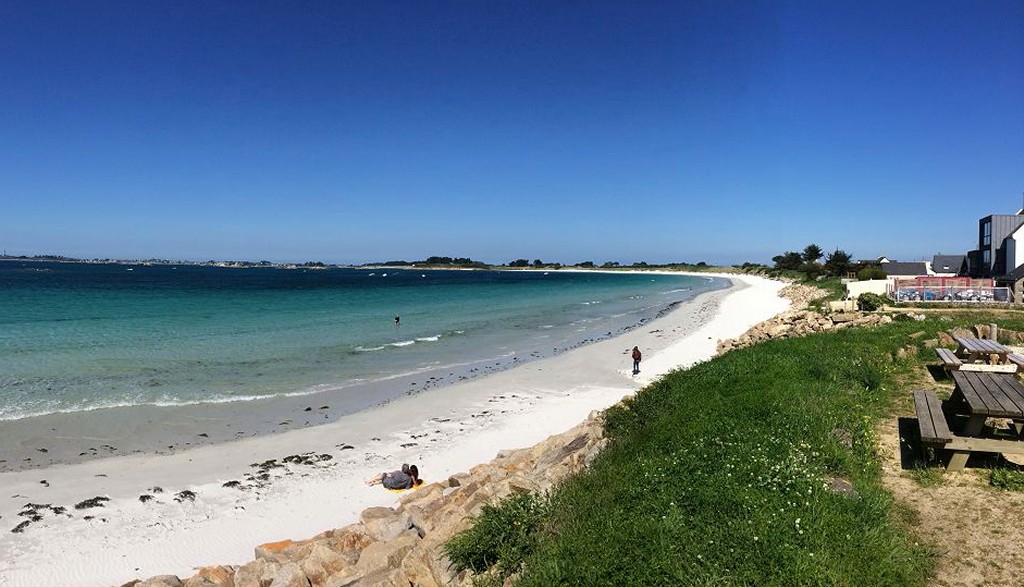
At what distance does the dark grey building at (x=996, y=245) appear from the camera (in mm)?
33281

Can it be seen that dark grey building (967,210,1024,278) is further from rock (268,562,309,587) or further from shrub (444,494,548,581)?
rock (268,562,309,587)

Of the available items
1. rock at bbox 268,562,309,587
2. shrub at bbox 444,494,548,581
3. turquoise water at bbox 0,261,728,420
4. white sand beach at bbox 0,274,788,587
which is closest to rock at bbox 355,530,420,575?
rock at bbox 268,562,309,587

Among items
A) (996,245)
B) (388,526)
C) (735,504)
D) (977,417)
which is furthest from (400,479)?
(996,245)

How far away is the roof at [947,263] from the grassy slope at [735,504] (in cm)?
5927

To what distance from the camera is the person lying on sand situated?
11.1 metres

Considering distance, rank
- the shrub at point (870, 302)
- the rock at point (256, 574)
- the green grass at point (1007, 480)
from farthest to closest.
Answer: the shrub at point (870, 302), the rock at point (256, 574), the green grass at point (1007, 480)

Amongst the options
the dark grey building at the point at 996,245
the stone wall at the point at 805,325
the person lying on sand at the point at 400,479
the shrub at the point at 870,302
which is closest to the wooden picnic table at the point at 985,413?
the person lying on sand at the point at 400,479

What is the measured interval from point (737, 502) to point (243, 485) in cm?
1032

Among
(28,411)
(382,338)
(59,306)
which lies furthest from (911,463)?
(59,306)

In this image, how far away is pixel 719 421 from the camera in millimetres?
7586

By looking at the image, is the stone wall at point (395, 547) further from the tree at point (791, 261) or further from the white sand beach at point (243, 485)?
the tree at point (791, 261)

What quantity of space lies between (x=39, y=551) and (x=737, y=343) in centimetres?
2229

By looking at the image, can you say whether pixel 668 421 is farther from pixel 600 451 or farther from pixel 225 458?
pixel 225 458

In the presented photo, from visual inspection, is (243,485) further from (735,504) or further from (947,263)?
(947,263)
